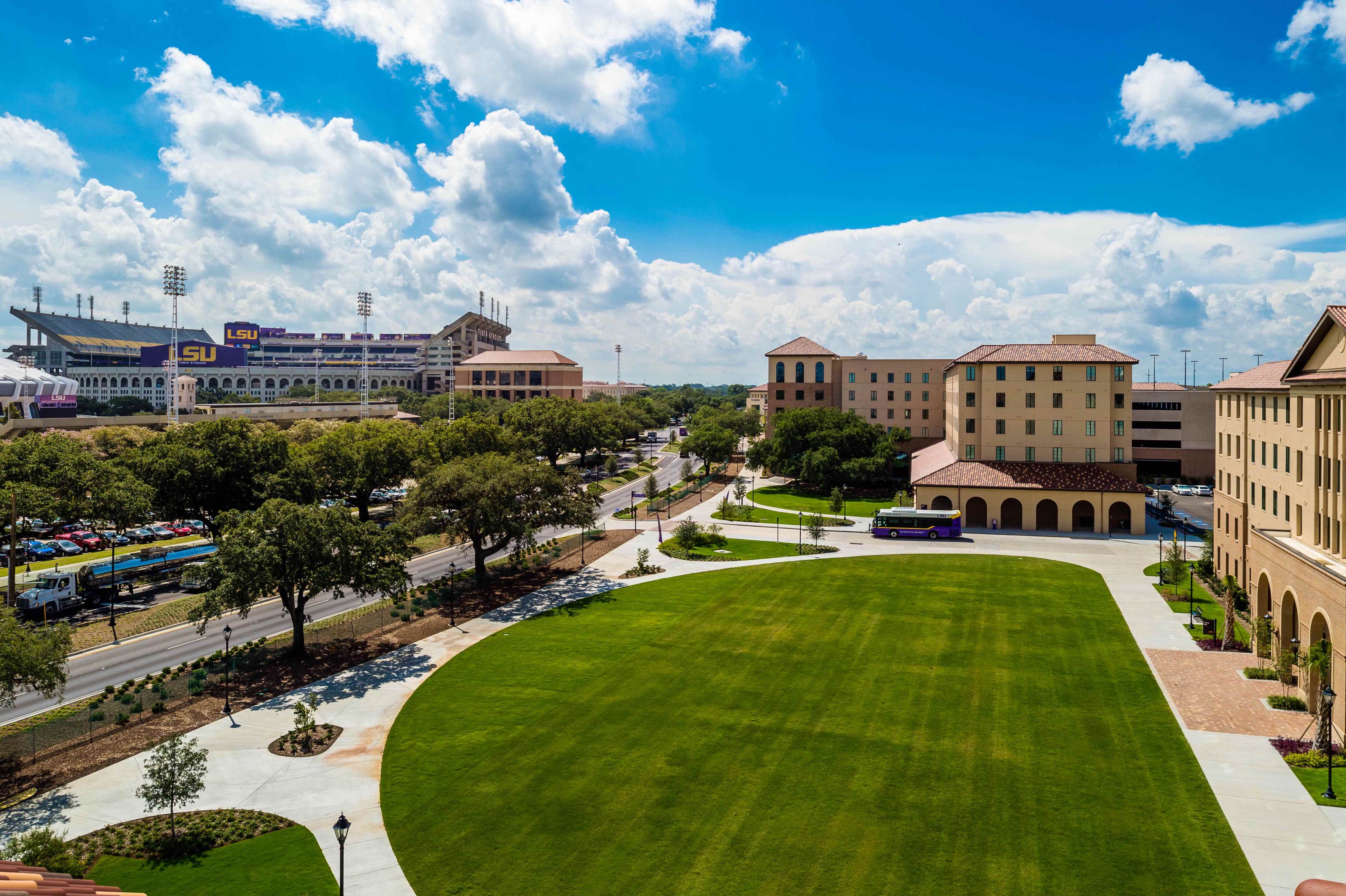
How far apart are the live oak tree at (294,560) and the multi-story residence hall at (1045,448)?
5567cm

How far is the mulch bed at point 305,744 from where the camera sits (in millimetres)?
29094

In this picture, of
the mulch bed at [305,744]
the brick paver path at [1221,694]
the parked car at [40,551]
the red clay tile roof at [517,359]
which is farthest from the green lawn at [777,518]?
the red clay tile roof at [517,359]

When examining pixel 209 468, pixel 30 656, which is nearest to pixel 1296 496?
pixel 30 656

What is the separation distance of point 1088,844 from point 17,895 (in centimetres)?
2562

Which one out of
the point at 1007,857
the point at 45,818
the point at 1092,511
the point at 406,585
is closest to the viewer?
the point at 1007,857

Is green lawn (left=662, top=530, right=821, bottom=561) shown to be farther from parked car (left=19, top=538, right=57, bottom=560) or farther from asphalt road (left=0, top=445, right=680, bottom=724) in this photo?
parked car (left=19, top=538, right=57, bottom=560)

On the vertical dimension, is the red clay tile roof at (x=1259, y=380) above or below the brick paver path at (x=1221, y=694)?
above

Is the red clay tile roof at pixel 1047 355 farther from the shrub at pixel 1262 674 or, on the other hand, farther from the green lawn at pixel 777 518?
the shrub at pixel 1262 674

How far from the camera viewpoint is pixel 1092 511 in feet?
243

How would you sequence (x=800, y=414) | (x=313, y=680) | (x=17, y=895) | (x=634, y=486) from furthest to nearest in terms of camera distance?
(x=634, y=486) < (x=800, y=414) < (x=313, y=680) < (x=17, y=895)

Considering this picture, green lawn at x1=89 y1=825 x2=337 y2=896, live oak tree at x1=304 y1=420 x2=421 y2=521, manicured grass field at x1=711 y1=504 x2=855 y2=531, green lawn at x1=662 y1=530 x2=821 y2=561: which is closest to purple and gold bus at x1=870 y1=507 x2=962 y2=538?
manicured grass field at x1=711 y1=504 x2=855 y2=531

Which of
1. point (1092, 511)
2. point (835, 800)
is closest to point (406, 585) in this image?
point (835, 800)

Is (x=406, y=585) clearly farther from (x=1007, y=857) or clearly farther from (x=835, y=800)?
(x=1007, y=857)

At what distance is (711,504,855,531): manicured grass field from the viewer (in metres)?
79.1
